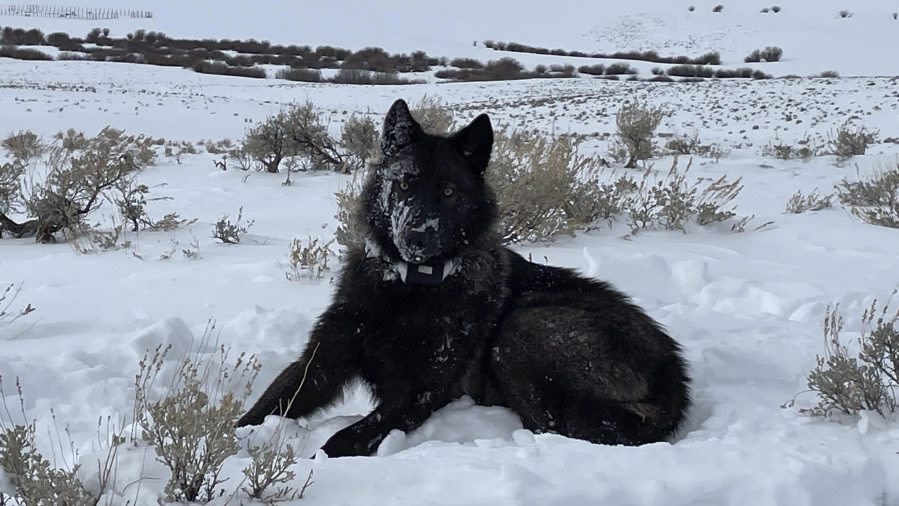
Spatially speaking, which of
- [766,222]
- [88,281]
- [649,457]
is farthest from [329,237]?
[649,457]

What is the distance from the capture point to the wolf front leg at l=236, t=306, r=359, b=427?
369 cm

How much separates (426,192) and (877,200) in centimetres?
645

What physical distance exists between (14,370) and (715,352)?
3749 mm

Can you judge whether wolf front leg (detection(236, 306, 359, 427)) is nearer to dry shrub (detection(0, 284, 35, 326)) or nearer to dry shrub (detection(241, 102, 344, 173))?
dry shrub (detection(0, 284, 35, 326))

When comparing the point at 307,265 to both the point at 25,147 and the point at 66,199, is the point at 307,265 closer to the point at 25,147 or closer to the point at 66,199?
the point at 66,199

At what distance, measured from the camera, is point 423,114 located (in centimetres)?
941

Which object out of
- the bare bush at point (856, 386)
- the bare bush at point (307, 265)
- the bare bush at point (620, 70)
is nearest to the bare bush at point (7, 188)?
the bare bush at point (307, 265)

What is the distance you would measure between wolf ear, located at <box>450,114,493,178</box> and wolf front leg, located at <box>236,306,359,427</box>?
1.08 m

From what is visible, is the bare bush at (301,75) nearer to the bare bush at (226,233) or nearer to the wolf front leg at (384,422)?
the bare bush at (226,233)

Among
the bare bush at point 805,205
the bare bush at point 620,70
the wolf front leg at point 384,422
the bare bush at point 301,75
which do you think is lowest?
the wolf front leg at point 384,422

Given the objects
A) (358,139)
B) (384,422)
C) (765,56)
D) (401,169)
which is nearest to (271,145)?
(358,139)

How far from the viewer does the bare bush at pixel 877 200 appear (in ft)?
24.5

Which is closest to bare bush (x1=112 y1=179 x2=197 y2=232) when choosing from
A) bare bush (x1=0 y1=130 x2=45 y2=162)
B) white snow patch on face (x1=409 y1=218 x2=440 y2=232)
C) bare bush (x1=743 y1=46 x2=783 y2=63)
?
white snow patch on face (x1=409 y1=218 x2=440 y2=232)

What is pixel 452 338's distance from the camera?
3676mm
